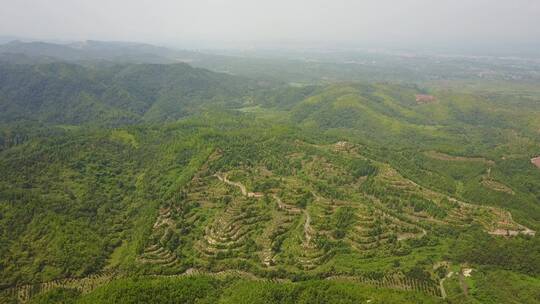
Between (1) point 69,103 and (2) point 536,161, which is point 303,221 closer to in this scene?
(2) point 536,161

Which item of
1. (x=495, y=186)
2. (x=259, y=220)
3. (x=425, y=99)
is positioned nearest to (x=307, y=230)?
(x=259, y=220)

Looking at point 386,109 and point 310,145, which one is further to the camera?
point 386,109

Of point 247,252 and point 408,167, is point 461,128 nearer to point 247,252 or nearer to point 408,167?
point 408,167

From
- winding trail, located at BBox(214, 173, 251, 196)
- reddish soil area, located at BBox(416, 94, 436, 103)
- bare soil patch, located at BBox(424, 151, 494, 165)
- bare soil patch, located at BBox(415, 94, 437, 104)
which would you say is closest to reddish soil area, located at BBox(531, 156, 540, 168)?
bare soil patch, located at BBox(424, 151, 494, 165)

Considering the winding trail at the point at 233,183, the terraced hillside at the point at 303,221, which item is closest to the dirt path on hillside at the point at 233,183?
the winding trail at the point at 233,183

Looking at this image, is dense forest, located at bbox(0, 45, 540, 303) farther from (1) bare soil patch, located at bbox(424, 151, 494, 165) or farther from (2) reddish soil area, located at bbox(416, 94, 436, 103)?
(2) reddish soil area, located at bbox(416, 94, 436, 103)

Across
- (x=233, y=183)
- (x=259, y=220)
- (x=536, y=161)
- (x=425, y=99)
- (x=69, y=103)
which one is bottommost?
(x=259, y=220)

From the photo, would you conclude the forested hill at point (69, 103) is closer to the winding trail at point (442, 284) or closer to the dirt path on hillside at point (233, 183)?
the dirt path on hillside at point (233, 183)

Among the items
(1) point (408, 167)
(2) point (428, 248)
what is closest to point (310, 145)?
(1) point (408, 167)

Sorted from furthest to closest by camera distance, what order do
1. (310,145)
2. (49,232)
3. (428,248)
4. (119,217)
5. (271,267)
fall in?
(310,145) → (119,217) → (49,232) → (428,248) → (271,267)
